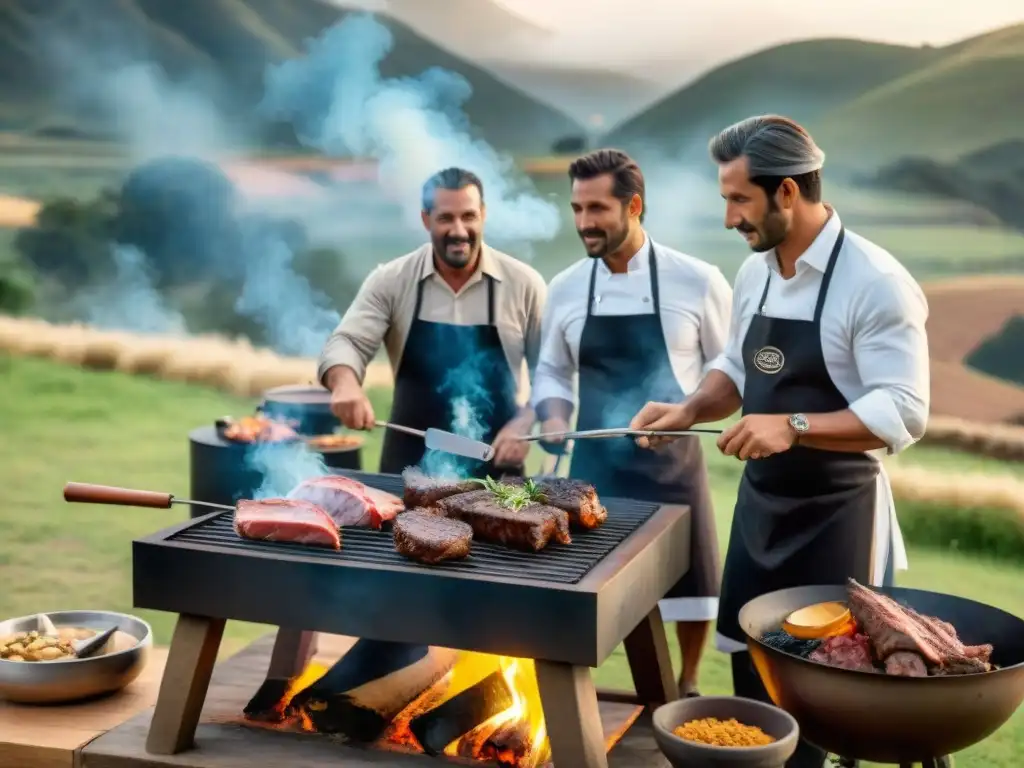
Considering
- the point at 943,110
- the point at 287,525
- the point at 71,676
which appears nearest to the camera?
the point at 287,525

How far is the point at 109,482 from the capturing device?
9.84 meters

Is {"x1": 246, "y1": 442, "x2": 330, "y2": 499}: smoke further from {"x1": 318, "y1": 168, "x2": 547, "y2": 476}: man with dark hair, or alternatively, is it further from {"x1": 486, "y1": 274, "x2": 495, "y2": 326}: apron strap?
{"x1": 486, "y1": 274, "x2": 495, "y2": 326}: apron strap

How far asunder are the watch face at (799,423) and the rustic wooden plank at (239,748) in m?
1.25

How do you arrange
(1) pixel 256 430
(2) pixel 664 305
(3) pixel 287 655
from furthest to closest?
(1) pixel 256 430
(2) pixel 664 305
(3) pixel 287 655

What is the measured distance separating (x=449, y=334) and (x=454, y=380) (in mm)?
217

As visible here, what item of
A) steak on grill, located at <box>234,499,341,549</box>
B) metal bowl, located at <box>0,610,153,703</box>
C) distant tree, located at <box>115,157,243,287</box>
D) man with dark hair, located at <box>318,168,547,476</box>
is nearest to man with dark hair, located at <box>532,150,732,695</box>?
man with dark hair, located at <box>318,168,547,476</box>

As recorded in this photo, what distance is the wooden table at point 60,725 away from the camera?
392 cm

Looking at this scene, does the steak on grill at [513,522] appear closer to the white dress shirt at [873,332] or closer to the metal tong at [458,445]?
the metal tong at [458,445]

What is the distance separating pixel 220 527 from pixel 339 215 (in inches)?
301

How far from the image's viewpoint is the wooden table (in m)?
3.92

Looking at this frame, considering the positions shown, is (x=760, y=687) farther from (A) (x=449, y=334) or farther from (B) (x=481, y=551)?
(A) (x=449, y=334)

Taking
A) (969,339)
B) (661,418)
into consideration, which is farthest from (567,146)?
(661,418)

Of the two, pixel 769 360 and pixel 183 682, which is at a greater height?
pixel 769 360

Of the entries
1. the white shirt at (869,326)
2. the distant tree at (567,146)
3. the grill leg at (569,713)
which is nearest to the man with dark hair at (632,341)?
the white shirt at (869,326)
